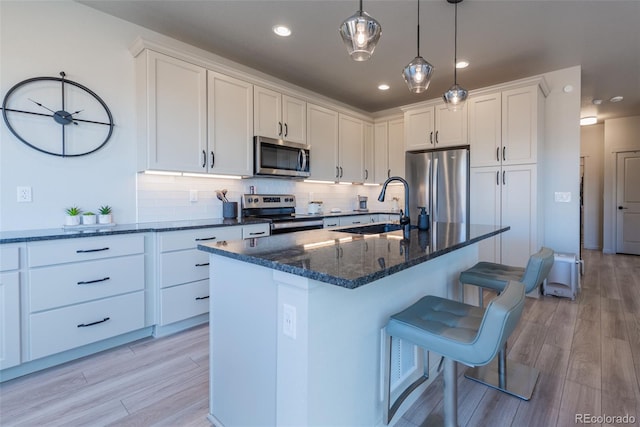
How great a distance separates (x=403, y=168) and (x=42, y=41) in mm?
4292

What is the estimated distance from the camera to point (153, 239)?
250cm

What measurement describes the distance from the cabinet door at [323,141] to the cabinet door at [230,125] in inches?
37.8

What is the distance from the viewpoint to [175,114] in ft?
9.30

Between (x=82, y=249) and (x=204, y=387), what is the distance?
125cm

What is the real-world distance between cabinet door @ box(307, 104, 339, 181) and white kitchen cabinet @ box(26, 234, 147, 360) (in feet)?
7.96

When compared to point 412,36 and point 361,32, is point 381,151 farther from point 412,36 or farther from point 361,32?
point 361,32

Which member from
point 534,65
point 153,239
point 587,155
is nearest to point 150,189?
point 153,239

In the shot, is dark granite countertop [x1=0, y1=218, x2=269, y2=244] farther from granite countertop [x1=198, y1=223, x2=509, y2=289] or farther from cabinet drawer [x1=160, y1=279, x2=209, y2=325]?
granite countertop [x1=198, y1=223, x2=509, y2=289]

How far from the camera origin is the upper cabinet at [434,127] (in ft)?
13.2

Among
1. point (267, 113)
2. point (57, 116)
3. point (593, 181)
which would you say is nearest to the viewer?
point (57, 116)

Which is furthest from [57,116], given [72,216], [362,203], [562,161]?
[562,161]

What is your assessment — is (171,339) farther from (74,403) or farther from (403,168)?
(403,168)

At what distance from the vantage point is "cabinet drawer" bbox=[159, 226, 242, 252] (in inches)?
99.5

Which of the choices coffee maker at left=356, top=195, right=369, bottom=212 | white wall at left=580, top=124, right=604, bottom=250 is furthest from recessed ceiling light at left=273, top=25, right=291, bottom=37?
white wall at left=580, top=124, right=604, bottom=250
